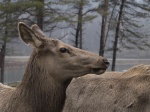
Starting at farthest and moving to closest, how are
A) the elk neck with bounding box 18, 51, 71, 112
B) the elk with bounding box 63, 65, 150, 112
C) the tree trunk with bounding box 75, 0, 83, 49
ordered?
the tree trunk with bounding box 75, 0, 83, 49, the elk with bounding box 63, 65, 150, 112, the elk neck with bounding box 18, 51, 71, 112

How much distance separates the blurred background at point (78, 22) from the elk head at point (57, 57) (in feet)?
41.5

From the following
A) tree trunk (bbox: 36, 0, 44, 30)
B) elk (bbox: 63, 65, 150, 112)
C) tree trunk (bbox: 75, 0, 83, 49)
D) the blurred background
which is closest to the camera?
elk (bbox: 63, 65, 150, 112)

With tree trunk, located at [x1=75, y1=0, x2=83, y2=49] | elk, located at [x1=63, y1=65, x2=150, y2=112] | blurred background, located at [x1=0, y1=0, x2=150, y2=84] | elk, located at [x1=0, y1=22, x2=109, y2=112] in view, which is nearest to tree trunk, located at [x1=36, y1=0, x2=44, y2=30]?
blurred background, located at [x1=0, y1=0, x2=150, y2=84]

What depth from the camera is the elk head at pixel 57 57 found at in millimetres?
4758

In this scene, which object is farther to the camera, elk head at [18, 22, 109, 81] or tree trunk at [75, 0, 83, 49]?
tree trunk at [75, 0, 83, 49]

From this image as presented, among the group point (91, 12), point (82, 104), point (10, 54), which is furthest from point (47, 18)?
point (82, 104)

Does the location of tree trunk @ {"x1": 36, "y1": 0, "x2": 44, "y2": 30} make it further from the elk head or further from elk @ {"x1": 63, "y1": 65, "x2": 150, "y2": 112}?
the elk head

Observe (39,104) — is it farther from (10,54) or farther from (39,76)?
(10,54)

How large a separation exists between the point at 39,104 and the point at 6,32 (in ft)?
67.6

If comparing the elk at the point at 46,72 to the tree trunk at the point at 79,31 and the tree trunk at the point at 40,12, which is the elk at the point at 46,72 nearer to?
the tree trunk at the point at 40,12

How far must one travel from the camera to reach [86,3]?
26328 millimetres

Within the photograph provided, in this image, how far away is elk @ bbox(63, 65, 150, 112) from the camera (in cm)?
776

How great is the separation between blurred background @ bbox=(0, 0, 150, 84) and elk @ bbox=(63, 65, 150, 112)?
8.55m

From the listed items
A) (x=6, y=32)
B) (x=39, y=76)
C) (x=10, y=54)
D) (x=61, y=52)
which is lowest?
(x=10, y=54)
